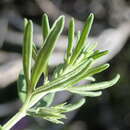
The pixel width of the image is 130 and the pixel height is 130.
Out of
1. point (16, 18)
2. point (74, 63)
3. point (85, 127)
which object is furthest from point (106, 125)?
point (74, 63)

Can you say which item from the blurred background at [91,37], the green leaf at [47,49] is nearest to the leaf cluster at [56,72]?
the green leaf at [47,49]

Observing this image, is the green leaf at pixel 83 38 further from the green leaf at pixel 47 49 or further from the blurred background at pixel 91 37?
the blurred background at pixel 91 37

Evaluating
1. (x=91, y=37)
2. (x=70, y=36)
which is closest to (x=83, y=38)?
(x=70, y=36)

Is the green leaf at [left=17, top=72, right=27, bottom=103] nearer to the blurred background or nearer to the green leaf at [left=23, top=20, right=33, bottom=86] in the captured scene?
the green leaf at [left=23, top=20, right=33, bottom=86]

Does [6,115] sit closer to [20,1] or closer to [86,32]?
[20,1]

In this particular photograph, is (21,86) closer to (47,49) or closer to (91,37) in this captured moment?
(47,49)
